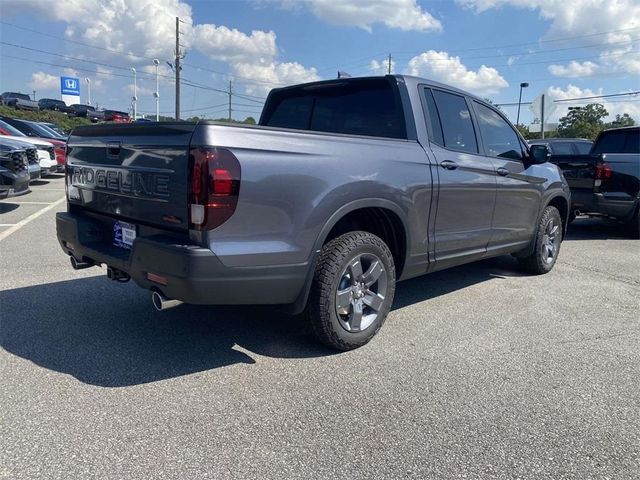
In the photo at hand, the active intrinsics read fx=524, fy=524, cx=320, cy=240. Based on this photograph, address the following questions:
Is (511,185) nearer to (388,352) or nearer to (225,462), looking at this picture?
(388,352)

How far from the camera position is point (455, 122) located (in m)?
4.55

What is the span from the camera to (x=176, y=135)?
2924mm

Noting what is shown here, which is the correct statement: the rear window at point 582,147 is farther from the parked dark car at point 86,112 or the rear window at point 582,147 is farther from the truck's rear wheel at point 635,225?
the parked dark car at point 86,112

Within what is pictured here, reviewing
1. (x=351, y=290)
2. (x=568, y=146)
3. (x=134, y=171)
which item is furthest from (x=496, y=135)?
(x=568, y=146)

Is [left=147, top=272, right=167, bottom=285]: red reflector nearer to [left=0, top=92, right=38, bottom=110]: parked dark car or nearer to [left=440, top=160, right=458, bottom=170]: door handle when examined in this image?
[left=440, top=160, right=458, bottom=170]: door handle

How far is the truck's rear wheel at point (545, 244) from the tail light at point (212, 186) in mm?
4141

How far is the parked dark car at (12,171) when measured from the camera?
8758 millimetres

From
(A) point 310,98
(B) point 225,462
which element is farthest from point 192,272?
(A) point 310,98

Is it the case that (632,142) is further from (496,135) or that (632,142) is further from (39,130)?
(39,130)

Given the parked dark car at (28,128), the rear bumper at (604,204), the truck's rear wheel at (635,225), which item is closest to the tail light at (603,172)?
the rear bumper at (604,204)

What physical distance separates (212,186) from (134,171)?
2.50ft

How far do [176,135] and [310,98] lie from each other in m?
2.04

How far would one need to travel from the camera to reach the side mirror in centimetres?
542

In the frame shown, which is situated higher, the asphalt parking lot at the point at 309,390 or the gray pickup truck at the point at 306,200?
the gray pickup truck at the point at 306,200
